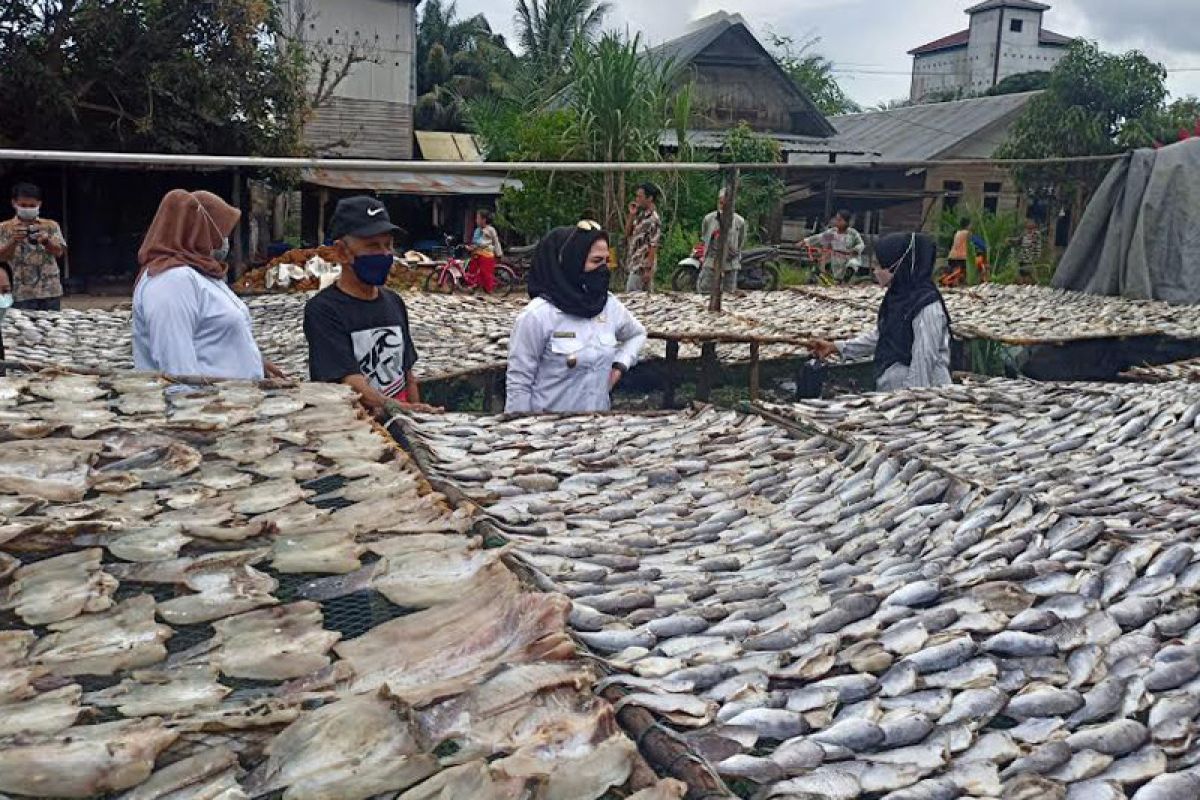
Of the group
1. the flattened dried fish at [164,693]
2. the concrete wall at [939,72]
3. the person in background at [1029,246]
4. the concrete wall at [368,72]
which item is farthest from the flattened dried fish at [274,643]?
the concrete wall at [939,72]

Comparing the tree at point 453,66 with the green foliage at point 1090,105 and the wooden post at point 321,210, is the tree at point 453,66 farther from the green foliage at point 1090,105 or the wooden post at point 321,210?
the green foliage at point 1090,105

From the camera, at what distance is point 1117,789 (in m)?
1.70

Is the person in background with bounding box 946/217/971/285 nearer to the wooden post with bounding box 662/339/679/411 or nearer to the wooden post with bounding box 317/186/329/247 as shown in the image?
the wooden post with bounding box 662/339/679/411

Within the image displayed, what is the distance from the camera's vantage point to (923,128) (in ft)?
93.6

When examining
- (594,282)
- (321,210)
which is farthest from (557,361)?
(321,210)

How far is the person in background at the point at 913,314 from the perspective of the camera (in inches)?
214

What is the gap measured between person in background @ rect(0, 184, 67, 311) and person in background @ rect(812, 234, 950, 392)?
6.26m

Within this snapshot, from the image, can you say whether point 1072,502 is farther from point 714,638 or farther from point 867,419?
point 714,638

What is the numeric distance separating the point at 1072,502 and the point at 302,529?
2.19 meters

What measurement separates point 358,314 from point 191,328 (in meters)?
0.64

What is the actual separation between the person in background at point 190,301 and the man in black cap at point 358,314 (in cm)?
26

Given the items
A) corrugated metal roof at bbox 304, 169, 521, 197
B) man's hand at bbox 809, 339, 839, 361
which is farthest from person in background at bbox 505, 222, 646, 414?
corrugated metal roof at bbox 304, 169, 521, 197

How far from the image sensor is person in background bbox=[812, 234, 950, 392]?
17.8ft

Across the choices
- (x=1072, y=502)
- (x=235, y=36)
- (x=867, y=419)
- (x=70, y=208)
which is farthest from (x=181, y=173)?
(x=1072, y=502)
